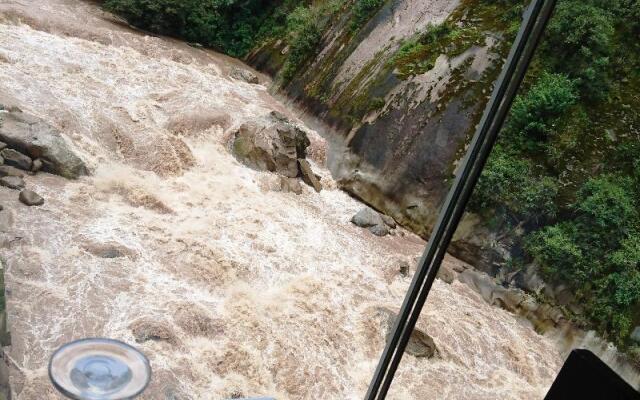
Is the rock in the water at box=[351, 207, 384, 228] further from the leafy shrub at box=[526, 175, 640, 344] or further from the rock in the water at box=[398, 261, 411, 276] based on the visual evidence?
the leafy shrub at box=[526, 175, 640, 344]

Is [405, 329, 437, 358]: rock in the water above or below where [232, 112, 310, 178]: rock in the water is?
below

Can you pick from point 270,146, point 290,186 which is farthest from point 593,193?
point 270,146

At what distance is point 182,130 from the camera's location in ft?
25.5

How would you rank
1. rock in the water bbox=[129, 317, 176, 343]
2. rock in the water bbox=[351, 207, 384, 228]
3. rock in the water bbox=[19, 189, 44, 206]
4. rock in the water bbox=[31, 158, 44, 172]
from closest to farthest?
rock in the water bbox=[129, 317, 176, 343] → rock in the water bbox=[19, 189, 44, 206] → rock in the water bbox=[31, 158, 44, 172] → rock in the water bbox=[351, 207, 384, 228]

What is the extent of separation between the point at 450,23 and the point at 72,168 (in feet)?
19.5

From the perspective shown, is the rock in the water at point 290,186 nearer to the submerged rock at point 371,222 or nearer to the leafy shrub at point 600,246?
the submerged rock at point 371,222

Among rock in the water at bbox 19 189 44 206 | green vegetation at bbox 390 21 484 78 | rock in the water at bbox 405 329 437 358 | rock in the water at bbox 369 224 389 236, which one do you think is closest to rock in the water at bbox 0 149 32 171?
rock in the water at bbox 19 189 44 206

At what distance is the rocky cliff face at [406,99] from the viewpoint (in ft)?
24.4

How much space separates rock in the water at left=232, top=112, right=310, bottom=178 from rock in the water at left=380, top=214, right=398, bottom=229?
1392 mm

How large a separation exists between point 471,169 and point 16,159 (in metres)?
5.55

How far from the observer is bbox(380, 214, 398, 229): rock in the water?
7462 mm

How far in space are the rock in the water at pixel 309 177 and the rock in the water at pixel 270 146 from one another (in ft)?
0.35

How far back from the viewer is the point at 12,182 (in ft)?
17.3

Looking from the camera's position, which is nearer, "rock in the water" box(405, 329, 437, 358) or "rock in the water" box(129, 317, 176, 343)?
"rock in the water" box(129, 317, 176, 343)
